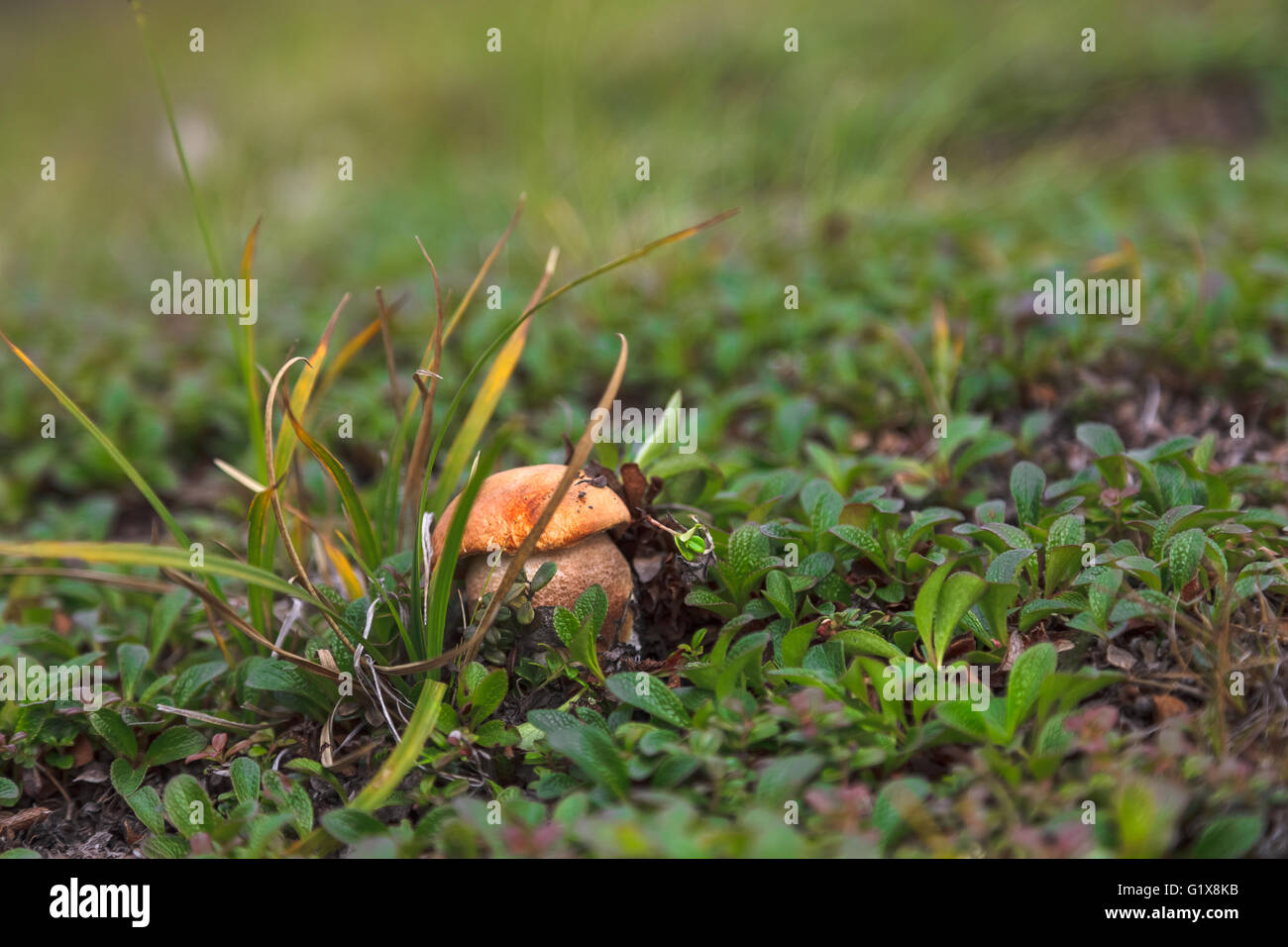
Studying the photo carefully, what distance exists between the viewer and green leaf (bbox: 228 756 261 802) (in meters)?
1.54

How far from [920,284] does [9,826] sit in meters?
2.93

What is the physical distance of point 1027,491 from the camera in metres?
1.87

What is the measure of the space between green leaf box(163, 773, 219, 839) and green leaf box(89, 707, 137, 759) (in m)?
0.14

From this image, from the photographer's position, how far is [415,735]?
139 centimetres

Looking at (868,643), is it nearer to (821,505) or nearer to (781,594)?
(781,594)

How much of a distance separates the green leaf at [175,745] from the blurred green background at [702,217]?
2.94 feet

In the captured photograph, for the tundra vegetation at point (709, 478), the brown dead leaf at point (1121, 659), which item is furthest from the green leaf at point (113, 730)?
the brown dead leaf at point (1121, 659)

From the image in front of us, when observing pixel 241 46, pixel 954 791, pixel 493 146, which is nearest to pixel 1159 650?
pixel 954 791

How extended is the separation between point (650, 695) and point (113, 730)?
1.02 meters

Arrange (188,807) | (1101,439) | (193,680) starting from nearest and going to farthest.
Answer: (188,807) → (193,680) → (1101,439)

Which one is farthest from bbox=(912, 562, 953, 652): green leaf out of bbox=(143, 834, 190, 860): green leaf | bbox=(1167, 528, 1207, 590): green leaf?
bbox=(143, 834, 190, 860): green leaf

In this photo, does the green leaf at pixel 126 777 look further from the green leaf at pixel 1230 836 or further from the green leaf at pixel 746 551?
the green leaf at pixel 1230 836

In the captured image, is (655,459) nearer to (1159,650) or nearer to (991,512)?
(991,512)

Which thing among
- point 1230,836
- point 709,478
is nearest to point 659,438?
point 709,478
